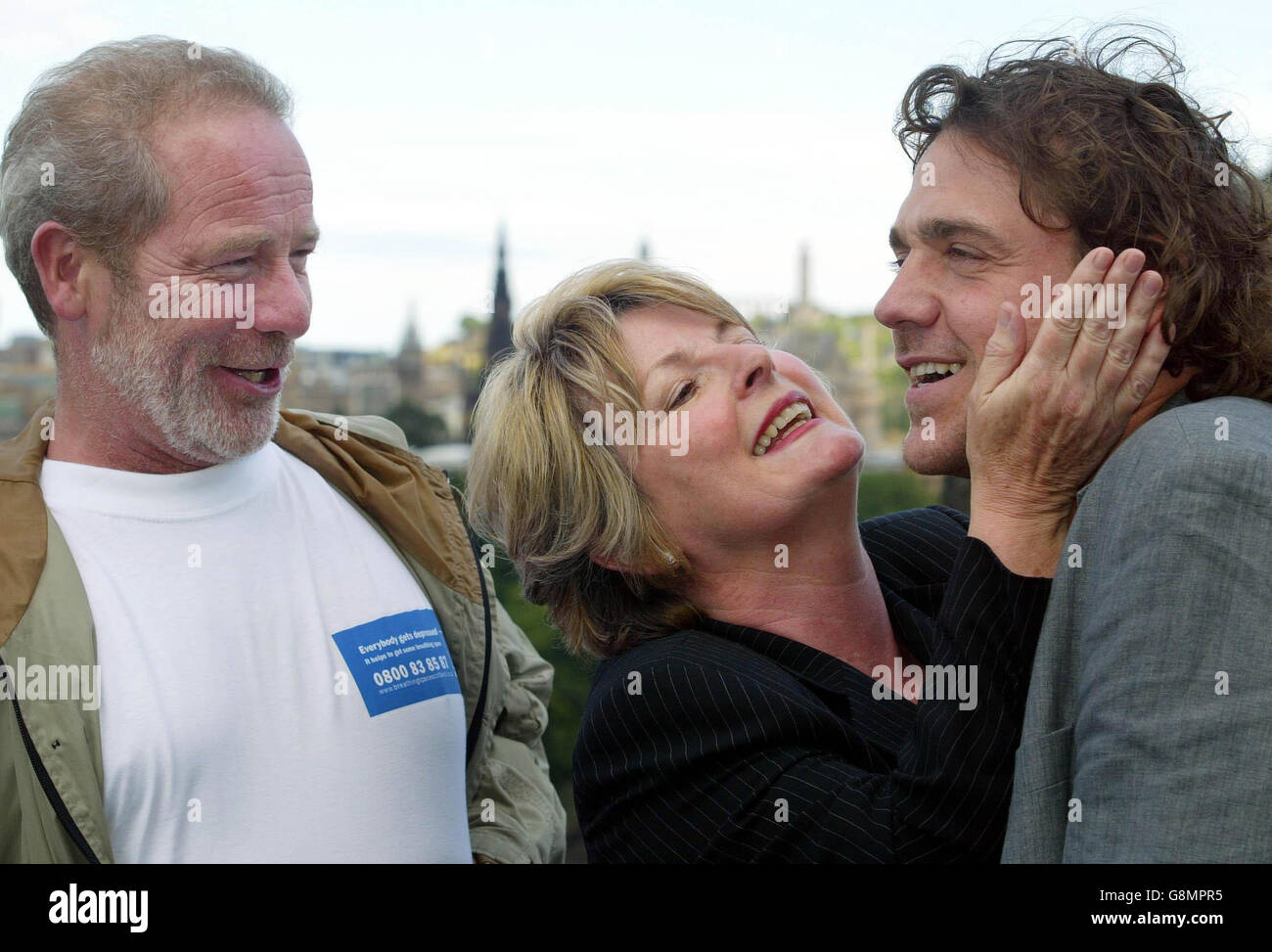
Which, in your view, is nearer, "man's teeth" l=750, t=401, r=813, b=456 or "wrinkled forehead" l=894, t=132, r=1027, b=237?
"wrinkled forehead" l=894, t=132, r=1027, b=237

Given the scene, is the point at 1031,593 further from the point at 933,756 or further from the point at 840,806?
the point at 840,806

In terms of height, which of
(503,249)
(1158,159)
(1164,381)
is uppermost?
(503,249)

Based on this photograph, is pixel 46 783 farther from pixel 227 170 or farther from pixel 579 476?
pixel 227 170

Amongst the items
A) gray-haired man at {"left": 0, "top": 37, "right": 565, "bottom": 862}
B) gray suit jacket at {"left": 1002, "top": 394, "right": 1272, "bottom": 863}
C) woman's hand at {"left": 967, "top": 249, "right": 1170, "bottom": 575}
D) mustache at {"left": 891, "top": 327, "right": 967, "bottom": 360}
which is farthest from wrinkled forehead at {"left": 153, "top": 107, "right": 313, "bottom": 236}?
gray suit jacket at {"left": 1002, "top": 394, "right": 1272, "bottom": 863}

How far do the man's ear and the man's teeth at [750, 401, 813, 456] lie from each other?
172cm

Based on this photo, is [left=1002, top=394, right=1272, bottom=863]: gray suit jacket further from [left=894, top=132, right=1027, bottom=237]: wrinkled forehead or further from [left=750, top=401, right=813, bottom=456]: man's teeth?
[left=750, top=401, right=813, bottom=456]: man's teeth

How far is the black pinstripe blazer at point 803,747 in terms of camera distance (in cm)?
232

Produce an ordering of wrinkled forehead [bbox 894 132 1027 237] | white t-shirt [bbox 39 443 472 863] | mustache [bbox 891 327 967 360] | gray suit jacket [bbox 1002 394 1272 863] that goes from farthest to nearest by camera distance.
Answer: white t-shirt [bbox 39 443 472 863] < mustache [bbox 891 327 967 360] < wrinkled forehead [bbox 894 132 1027 237] < gray suit jacket [bbox 1002 394 1272 863]

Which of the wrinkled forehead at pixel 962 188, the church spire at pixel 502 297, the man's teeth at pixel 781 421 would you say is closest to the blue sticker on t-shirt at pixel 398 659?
the man's teeth at pixel 781 421

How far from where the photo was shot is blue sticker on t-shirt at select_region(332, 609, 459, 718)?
3.15 m

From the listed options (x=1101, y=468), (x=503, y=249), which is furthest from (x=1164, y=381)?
(x=503, y=249)

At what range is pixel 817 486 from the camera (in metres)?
2.89

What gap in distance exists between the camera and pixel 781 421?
3.05 m
